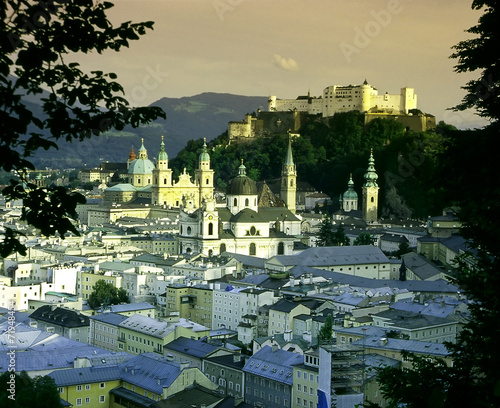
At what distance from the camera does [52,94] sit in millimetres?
5586

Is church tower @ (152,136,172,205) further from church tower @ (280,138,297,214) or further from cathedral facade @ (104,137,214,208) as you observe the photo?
church tower @ (280,138,297,214)

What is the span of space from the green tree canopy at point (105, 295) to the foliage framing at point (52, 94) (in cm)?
3599

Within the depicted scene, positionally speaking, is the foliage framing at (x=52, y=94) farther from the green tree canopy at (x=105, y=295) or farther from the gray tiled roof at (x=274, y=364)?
the green tree canopy at (x=105, y=295)

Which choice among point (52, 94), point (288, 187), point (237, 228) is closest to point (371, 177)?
point (288, 187)

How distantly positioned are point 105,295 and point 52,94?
37.2 meters

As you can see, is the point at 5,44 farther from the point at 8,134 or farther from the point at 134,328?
the point at 134,328

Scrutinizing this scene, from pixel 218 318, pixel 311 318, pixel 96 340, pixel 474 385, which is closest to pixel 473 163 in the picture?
pixel 474 385

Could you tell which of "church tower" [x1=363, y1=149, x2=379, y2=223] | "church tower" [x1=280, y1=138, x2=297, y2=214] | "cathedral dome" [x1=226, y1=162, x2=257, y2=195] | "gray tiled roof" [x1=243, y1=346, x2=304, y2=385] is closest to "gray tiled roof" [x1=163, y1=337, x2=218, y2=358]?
"gray tiled roof" [x1=243, y1=346, x2=304, y2=385]

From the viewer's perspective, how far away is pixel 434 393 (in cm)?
429

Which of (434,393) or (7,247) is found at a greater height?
(7,247)

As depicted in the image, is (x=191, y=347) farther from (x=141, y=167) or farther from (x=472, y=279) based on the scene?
(x=141, y=167)

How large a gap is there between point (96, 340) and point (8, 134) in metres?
30.3

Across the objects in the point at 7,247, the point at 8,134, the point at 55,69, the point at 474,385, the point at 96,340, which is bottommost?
the point at 96,340

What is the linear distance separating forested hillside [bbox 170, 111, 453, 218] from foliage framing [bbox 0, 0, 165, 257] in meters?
62.7
